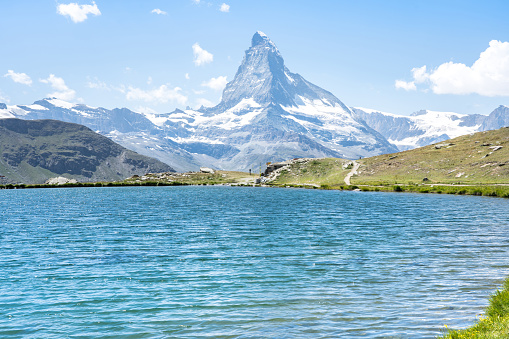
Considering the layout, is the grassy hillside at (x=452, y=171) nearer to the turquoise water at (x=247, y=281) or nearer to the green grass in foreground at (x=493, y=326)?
the turquoise water at (x=247, y=281)

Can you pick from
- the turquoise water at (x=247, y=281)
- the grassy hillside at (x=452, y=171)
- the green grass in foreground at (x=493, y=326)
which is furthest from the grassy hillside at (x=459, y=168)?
the green grass in foreground at (x=493, y=326)

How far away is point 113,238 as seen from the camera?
4950cm

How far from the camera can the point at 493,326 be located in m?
16.0

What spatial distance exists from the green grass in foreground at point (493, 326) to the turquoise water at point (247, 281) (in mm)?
1518

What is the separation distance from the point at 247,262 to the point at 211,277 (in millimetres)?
5973

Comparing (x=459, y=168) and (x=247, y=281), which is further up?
(x=459, y=168)

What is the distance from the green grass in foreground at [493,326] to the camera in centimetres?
1462

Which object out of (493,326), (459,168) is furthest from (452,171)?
(493,326)

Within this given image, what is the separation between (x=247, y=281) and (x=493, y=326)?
16.2 metres

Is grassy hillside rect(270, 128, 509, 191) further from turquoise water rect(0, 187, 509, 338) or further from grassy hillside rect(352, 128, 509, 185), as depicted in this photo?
turquoise water rect(0, 187, 509, 338)

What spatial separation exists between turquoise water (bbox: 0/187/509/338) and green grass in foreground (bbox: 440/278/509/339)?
152 cm

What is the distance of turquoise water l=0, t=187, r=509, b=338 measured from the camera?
2030 cm

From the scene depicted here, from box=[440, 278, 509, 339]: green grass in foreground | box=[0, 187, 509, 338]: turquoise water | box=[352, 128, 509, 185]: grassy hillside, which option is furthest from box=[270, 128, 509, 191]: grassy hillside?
box=[440, 278, 509, 339]: green grass in foreground

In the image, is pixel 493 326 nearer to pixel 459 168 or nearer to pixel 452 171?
pixel 452 171
